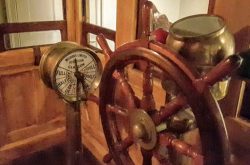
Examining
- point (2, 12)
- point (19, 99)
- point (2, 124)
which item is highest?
point (2, 12)

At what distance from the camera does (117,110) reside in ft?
3.09

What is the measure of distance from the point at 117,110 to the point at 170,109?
259 mm

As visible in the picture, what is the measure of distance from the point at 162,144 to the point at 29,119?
4.57 ft

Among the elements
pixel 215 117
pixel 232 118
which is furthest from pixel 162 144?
pixel 232 118

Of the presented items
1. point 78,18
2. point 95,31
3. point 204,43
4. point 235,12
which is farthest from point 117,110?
point 78,18

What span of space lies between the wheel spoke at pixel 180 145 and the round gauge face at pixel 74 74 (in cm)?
47

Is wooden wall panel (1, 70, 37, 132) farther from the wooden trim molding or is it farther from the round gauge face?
the round gauge face

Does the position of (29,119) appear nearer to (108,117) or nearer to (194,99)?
(108,117)

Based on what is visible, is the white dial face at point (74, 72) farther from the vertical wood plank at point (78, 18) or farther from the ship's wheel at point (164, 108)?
the vertical wood plank at point (78, 18)

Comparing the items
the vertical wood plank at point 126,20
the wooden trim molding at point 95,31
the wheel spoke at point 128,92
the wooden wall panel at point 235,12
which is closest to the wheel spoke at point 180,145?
the wheel spoke at point 128,92

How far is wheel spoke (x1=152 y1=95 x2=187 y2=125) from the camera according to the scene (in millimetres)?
689

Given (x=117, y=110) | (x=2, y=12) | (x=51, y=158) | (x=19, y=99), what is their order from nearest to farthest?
(x=117, y=110)
(x=2, y=12)
(x=19, y=99)
(x=51, y=158)

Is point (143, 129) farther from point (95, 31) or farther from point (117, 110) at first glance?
point (95, 31)

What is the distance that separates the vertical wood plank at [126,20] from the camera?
1.39 meters
